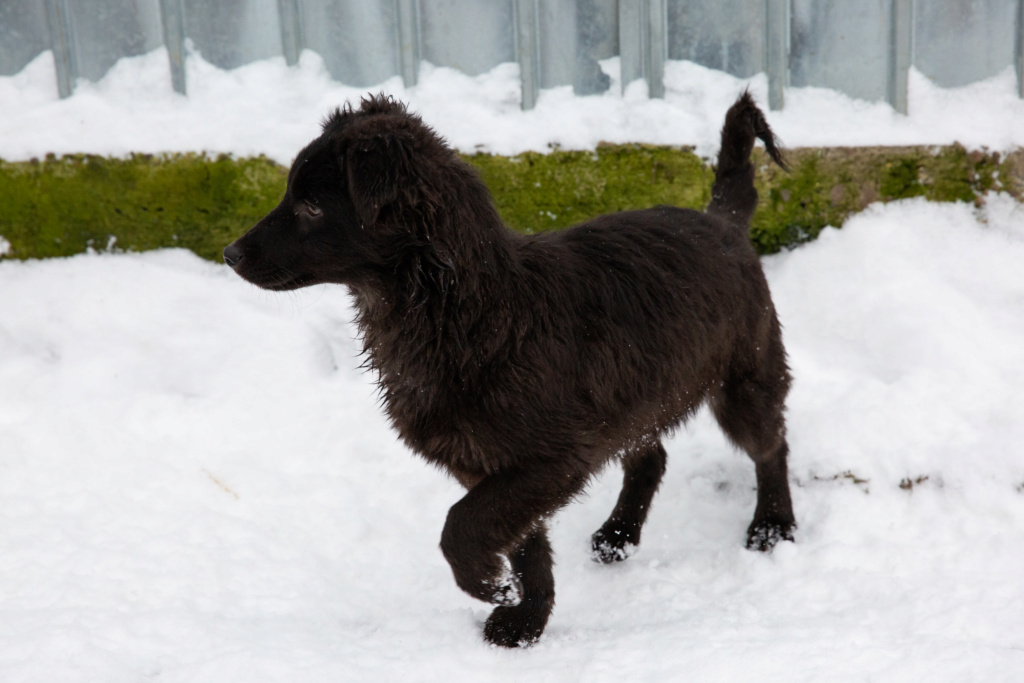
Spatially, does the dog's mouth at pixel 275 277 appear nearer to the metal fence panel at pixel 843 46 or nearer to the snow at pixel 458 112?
the snow at pixel 458 112

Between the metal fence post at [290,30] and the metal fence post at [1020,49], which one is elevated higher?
the metal fence post at [290,30]

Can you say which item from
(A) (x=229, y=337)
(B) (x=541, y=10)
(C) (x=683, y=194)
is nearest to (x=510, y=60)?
(B) (x=541, y=10)

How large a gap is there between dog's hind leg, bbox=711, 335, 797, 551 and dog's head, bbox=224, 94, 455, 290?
175 cm

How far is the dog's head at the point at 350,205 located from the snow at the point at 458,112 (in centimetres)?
250

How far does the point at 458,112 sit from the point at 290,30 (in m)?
1.21

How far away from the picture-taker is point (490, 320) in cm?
289

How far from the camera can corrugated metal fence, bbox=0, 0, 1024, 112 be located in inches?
209

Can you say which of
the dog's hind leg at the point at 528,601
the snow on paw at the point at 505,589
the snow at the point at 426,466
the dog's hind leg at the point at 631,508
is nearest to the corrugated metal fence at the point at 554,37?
the snow at the point at 426,466

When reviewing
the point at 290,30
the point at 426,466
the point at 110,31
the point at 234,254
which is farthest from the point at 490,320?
the point at 110,31

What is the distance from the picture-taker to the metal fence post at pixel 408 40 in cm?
532

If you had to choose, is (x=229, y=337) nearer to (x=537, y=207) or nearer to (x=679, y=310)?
(x=537, y=207)

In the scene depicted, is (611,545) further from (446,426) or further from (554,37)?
(554,37)

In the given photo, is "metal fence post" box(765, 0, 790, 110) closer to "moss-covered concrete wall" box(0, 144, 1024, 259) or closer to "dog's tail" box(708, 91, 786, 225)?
"moss-covered concrete wall" box(0, 144, 1024, 259)

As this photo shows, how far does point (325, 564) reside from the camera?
3645 mm
